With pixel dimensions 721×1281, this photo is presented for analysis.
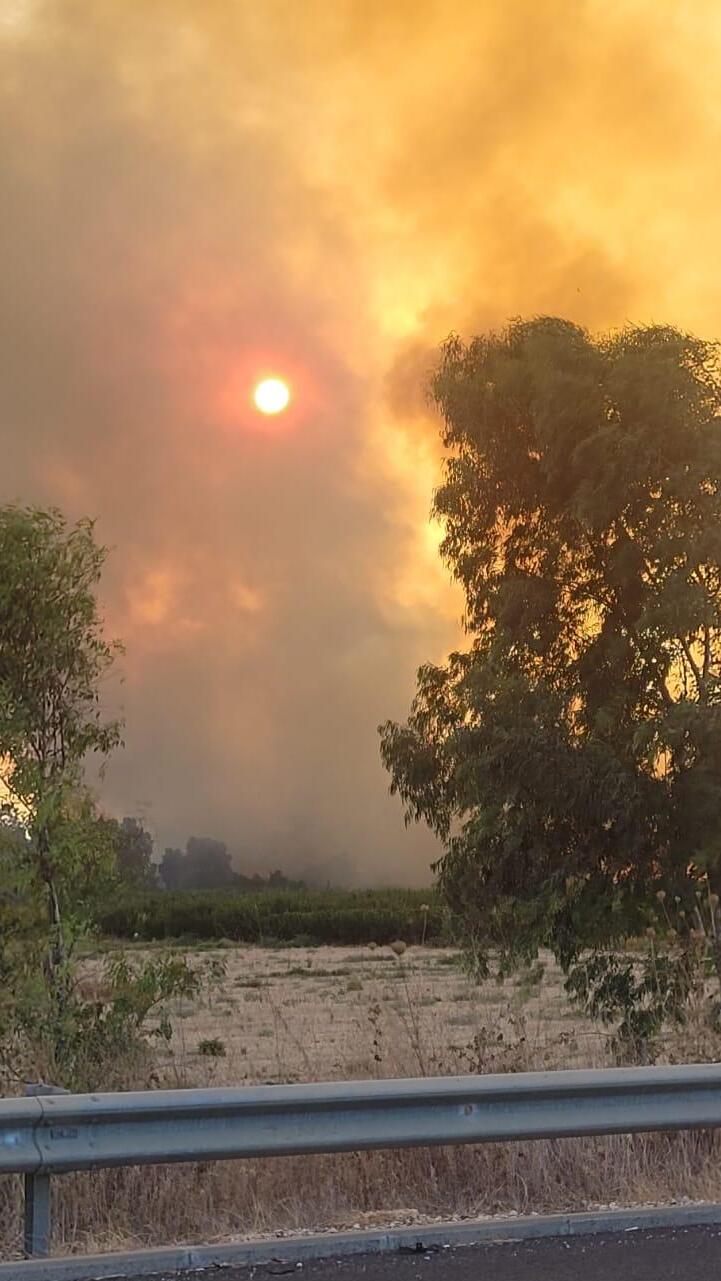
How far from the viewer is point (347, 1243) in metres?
5.24

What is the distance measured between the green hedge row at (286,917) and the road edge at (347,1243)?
311 ft

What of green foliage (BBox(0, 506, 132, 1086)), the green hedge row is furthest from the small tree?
the green hedge row

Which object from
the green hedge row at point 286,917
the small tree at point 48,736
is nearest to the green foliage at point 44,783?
the small tree at point 48,736

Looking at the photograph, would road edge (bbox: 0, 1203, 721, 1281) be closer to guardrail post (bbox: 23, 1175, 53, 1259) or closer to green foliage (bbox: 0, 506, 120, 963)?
guardrail post (bbox: 23, 1175, 53, 1259)

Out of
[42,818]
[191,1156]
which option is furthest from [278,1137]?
[42,818]

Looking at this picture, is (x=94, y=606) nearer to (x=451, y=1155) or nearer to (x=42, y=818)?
(x=42, y=818)

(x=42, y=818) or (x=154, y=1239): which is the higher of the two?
(x=42, y=818)

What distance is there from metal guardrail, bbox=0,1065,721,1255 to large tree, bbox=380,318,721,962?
6.17m

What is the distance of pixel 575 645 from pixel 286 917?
112 m

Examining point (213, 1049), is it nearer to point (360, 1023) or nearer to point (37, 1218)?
point (360, 1023)

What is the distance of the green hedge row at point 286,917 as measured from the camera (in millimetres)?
115062

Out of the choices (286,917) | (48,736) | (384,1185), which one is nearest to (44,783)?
(48,736)

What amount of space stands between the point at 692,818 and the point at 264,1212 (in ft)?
24.2

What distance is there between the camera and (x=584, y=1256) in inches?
204
